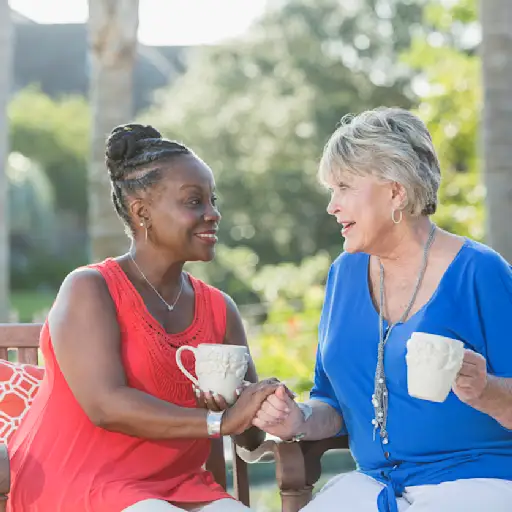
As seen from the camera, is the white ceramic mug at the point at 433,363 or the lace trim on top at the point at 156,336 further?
the lace trim on top at the point at 156,336

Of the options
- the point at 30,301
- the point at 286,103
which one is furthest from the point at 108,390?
the point at 30,301

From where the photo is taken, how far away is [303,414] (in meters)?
2.83

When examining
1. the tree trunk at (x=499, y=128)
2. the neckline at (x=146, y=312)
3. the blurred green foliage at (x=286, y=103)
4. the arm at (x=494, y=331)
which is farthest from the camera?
the blurred green foliage at (x=286, y=103)

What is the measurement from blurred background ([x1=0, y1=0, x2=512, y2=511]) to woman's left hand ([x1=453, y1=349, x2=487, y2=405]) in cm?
333

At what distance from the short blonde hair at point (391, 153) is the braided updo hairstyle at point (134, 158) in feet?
1.55

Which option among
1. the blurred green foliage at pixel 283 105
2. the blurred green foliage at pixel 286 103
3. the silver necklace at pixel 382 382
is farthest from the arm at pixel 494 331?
the blurred green foliage at pixel 286 103

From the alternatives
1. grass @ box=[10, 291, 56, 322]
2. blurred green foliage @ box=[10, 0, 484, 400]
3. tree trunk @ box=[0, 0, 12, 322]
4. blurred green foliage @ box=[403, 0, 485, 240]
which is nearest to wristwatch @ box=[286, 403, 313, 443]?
tree trunk @ box=[0, 0, 12, 322]

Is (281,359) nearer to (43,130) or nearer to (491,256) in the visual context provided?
(491,256)

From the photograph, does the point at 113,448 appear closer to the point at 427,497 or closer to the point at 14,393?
the point at 14,393

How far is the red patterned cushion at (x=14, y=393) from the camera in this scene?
3.07m

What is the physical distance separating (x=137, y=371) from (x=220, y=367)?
0.33 m

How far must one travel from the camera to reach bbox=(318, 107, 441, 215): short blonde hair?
2748 mm

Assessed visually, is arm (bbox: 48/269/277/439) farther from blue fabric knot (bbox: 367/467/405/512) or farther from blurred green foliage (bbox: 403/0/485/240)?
blurred green foliage (bbox: 403/0/485/240)

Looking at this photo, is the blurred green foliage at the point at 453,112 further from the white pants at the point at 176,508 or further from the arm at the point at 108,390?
the arm at the point at 108,390
